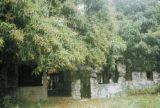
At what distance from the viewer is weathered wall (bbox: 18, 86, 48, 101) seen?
21406 millimetres

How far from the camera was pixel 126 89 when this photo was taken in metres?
26.0

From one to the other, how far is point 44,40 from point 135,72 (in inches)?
605

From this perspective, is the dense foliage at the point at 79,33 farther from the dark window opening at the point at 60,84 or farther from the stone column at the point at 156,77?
the dark window opening at the point at 60,84

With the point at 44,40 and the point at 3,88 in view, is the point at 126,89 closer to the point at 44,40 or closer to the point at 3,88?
the point at 3,88

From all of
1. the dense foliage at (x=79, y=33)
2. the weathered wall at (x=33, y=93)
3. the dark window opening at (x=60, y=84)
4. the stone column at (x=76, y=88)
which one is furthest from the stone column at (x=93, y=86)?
the weathered wall at (x=33, y=93)

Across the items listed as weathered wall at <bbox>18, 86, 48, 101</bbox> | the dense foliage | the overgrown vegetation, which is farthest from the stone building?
the dense foliage

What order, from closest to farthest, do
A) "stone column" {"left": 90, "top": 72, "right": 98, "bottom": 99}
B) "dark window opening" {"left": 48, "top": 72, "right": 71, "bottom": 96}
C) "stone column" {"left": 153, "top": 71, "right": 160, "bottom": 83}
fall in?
"stone column" {"left": 90, "top": 72, "right": 98, "bottom": 99} < "dark window opening" {"left": 48, "top": 72, "right": 71, "bottom": 96} < "stone column" {"left": 153, "top": 71, "right": 160, "bottom": 83}

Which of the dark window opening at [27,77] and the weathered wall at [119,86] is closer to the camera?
the dark window opening at [27,77]

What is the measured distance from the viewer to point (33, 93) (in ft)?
71.8

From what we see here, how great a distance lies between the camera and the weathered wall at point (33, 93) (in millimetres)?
21406

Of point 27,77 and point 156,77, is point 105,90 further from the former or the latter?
point 156,77

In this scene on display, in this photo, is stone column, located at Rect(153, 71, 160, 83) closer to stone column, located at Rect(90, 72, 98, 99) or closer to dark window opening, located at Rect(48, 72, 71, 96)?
stone column, located at Rect(90, 72, 98, 99)

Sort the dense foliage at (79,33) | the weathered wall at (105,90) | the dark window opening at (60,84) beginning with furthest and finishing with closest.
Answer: the dark window opening at (60,84)
the weathered wall at (105,90)
the dense foliage at (79,33)

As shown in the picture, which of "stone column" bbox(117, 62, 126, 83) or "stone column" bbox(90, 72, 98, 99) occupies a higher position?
"stone column" bbox(117, 62, 126, 83)
